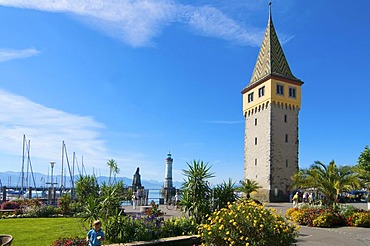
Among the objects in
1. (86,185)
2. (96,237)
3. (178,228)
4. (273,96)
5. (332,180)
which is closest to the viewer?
(96,237)

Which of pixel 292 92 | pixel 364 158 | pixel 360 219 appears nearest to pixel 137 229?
pixel 360 219

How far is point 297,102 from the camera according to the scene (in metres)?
44.8

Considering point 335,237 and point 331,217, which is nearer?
point 335,237

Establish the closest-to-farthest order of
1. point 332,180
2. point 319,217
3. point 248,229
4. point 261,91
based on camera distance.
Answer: point 248,229 < point 319,217 < point 332,180 < point 261,91

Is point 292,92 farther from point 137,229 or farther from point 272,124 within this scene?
point 137,229

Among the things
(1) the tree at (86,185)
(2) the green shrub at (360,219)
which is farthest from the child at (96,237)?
(2) the green shrub at (360,219)

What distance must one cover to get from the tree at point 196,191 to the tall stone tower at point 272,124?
1174 inches

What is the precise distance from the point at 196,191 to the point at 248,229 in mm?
4347

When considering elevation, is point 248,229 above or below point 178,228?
above

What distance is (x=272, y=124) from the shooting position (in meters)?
42.0

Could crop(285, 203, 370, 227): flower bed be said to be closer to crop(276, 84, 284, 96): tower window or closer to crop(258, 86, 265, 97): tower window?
crop(276, 84, 284, 96): tower window

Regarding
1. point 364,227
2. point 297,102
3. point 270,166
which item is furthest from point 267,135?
point 364,227

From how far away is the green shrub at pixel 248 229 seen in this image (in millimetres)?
8047

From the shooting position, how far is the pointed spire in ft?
145
